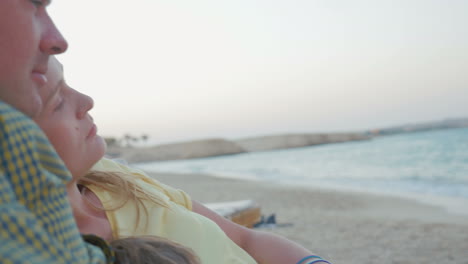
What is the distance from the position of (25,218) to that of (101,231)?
0.54 m

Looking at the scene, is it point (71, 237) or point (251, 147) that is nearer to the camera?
point (71, 237)

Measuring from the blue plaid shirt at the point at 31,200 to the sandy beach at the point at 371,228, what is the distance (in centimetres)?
402

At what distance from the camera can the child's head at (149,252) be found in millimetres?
635

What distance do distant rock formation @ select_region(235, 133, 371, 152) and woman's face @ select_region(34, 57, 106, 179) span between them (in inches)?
2002

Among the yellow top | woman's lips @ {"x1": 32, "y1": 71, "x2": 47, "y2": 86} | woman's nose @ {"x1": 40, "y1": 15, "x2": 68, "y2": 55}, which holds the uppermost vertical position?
woman's nose @ {"x1": 40, "y1": 15, "x2": 68, "y2": 55}

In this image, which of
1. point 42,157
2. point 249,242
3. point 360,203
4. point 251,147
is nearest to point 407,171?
point 360,203

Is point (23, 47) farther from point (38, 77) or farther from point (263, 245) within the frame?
point (263, 245)

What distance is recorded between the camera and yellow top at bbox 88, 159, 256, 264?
944mm

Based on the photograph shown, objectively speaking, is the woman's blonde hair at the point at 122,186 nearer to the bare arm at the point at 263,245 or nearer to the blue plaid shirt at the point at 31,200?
the bare arm at the point at 263,245

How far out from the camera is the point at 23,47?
487 mm

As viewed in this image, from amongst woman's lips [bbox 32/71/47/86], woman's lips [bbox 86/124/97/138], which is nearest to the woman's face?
woman's lips [bbox 86/124/97/138]

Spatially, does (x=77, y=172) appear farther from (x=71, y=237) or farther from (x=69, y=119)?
(x=71, y=237)

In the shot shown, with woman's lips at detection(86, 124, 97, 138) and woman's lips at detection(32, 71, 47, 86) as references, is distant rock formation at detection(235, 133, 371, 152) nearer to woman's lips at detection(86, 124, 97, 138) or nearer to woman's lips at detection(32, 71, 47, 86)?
woman's lips at detection(86, 124, 97, 138)

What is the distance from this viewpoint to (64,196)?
0.45 metres
